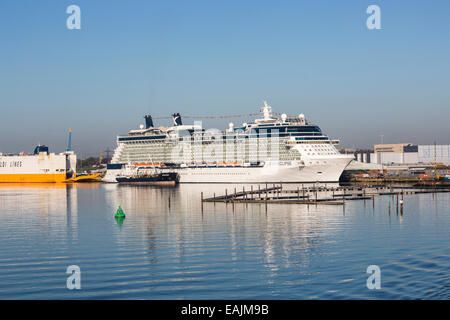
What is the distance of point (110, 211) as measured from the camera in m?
43.7

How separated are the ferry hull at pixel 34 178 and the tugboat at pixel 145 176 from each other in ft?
63.1

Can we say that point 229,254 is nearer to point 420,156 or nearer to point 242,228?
point 242,228

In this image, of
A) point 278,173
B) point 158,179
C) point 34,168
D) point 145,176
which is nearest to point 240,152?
point 278,173

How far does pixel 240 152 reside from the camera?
3374 inches

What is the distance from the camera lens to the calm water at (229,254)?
17.1m

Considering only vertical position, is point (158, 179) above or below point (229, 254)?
above

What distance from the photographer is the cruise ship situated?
7612cm

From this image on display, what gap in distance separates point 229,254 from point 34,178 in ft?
340

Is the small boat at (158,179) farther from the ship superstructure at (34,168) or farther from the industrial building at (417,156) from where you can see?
the industrial building at (417,156)

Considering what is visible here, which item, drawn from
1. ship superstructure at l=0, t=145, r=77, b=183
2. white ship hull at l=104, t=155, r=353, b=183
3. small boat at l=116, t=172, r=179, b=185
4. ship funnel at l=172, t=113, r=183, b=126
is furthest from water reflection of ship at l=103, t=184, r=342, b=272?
ship superstructure at l=0, t=145, r=77, b=183

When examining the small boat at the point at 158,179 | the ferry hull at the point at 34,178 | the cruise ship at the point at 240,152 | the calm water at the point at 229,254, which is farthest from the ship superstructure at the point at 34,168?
the calm water at the point at 229,254

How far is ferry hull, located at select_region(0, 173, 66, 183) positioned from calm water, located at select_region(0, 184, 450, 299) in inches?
3134
